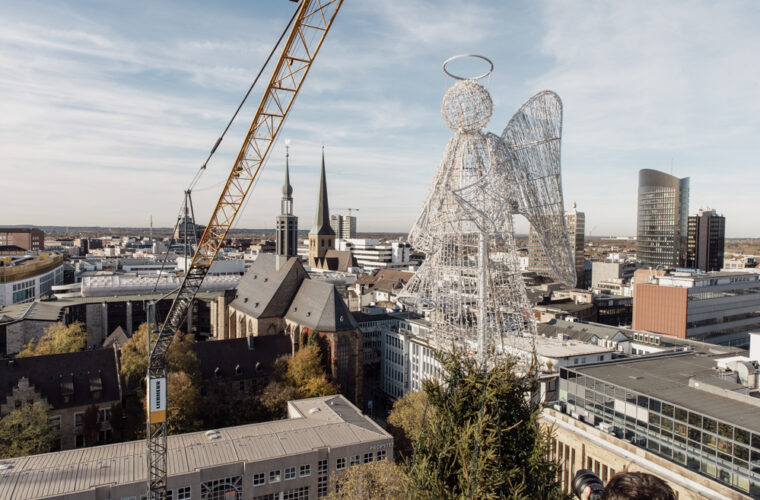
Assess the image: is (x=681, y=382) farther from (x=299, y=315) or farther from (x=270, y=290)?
(x=270, y=290)

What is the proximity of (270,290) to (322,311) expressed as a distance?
38.4 ft

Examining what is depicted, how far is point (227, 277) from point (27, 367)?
59.0 meters

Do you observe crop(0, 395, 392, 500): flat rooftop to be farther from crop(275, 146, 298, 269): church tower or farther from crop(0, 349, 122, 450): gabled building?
crop(275, 146, 298, 269): church tower

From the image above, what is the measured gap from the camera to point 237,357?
53.9 m

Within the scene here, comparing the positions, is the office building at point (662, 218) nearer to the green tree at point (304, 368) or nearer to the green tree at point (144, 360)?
the green tree at point (304, 368)

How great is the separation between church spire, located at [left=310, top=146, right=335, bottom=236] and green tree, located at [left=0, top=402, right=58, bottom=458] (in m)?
93.2

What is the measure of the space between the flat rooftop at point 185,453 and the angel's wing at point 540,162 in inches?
683

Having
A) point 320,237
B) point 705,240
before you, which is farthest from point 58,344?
point 705,240

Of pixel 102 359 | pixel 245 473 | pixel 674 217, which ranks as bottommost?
pixel 245 473

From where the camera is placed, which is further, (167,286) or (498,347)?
(167,286)

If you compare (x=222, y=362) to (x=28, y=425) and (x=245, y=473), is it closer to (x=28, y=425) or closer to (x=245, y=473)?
(x=28, y=425)

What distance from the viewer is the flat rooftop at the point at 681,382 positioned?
24562 millimetres

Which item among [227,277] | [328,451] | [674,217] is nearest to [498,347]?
[328,451]

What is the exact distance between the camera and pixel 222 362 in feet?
173
